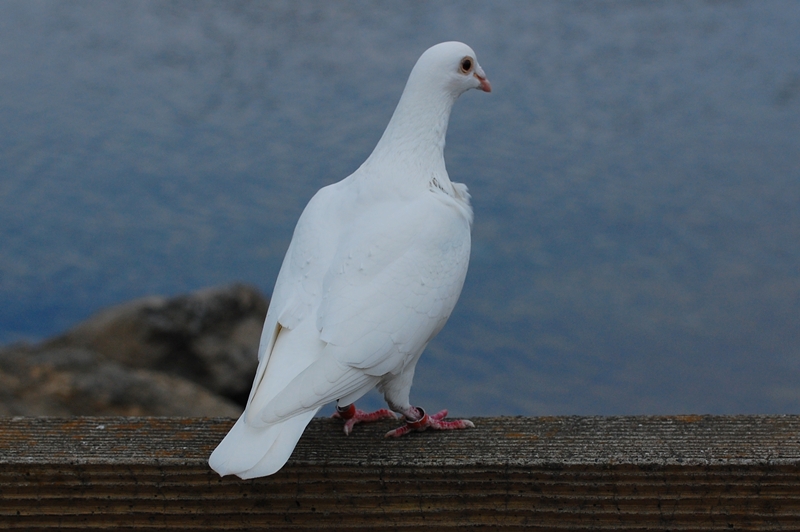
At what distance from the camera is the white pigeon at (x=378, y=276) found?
2.52 metres

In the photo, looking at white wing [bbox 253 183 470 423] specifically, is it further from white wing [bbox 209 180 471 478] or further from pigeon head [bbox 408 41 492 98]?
pigeon head [bbox 408 41 492 98]

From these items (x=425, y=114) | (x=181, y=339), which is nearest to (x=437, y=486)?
(x=425, y=114)

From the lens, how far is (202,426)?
7.61ft

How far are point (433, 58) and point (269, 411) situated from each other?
164 centimetres

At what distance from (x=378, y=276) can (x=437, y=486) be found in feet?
3.12

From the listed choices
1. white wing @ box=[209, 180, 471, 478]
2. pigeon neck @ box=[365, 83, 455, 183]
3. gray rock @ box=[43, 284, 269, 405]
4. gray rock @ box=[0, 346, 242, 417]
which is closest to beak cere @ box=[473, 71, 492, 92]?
pigeon neck @ box=[365, 83, 455, 183]

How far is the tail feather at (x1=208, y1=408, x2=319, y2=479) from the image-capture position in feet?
6.24

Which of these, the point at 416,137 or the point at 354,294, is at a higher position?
the point at 416,137


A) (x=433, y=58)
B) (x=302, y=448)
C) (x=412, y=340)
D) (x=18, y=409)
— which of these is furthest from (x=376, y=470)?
(x=18, y=409)

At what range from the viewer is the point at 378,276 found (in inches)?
110

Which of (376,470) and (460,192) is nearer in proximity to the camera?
(376,470)

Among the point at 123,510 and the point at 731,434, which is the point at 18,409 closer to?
the point at 123,510

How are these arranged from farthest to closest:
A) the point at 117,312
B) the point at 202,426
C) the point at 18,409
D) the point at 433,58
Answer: the point at 117,312 → the point at 18,409 → the point at 433,58 → the point at 202,426

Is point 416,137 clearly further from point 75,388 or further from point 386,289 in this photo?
point 75,388
